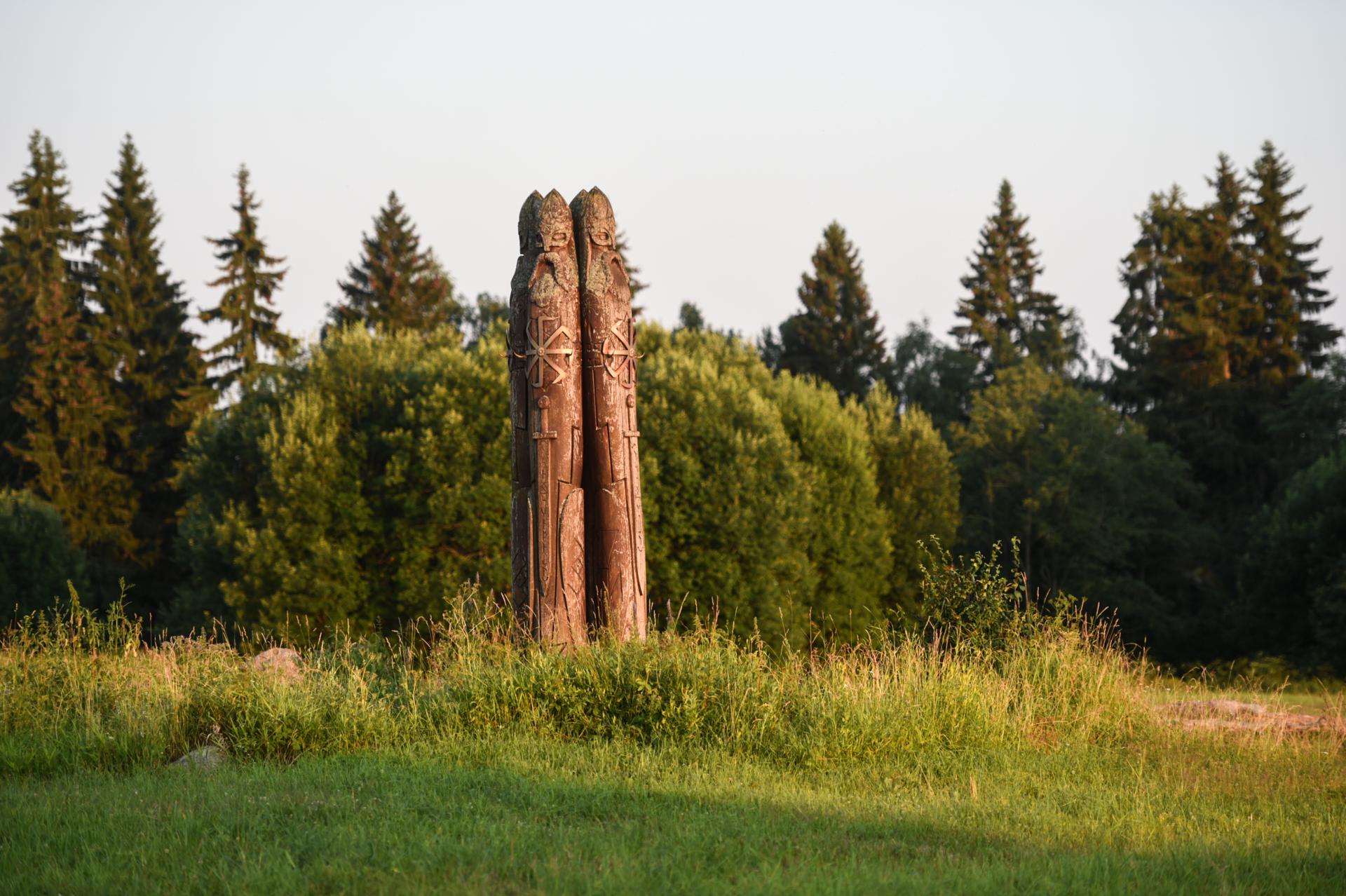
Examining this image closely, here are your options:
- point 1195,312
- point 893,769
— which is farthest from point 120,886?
point 1195,312

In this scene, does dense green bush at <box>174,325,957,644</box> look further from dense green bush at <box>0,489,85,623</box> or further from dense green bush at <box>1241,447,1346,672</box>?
dense green bush at <box>1241,447,1346,672</box>

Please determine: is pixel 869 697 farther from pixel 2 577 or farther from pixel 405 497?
pixel 2 577

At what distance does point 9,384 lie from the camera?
130 ft

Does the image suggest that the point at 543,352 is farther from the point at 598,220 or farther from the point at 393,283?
the point at 393,283

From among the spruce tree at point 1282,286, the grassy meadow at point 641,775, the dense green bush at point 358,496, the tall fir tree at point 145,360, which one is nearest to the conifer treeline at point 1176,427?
the spruce tree at point 1282,286

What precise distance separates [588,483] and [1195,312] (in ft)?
129

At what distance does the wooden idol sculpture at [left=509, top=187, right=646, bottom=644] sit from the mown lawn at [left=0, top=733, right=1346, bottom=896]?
7.56 feet

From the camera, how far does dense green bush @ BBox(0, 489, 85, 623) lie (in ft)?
110

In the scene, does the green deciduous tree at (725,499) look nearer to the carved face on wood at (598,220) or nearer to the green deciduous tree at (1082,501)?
the green deciduous tree at (1082,501)

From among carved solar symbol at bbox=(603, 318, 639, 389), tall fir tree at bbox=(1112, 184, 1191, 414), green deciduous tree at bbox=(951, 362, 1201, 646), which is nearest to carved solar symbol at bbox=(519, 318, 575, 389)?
carved solar symbol at bbox=(603, 318, 639, 389)

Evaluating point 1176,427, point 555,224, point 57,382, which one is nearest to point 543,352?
point 555,224

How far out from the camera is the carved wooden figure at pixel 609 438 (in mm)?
10453

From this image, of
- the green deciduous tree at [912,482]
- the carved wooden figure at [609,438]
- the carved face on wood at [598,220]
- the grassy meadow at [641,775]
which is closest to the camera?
the grassy meadow at [641,775]

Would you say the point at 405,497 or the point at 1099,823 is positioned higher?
the point at 405,497
